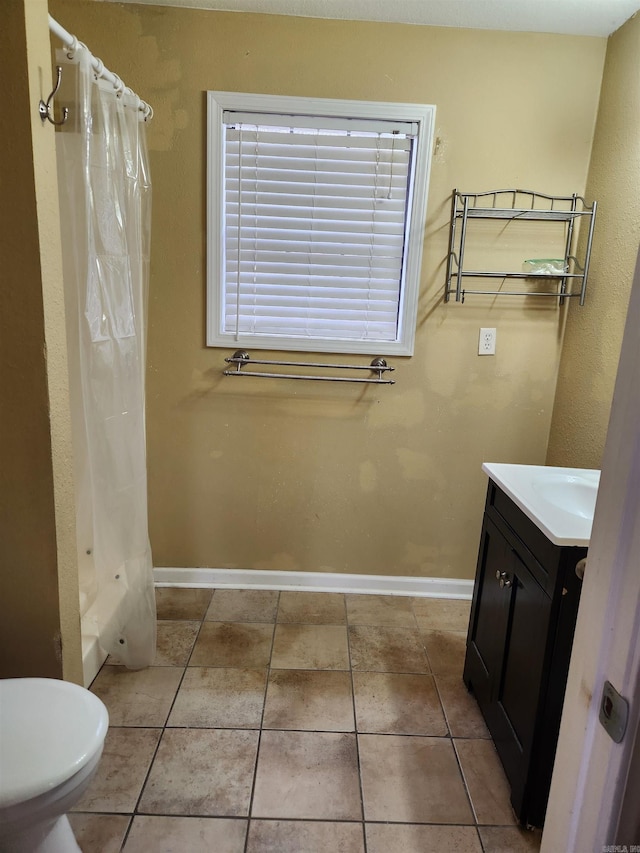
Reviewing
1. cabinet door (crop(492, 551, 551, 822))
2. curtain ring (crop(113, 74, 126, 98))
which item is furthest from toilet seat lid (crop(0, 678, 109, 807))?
curtain ring (crop(113, 74, 126, 98))

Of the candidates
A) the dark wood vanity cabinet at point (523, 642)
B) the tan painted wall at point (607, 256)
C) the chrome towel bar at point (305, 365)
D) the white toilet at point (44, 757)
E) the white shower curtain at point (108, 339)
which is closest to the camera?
the white toilet at point (44, 757)

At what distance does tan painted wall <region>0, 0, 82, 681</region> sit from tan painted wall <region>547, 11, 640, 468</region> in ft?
6.08

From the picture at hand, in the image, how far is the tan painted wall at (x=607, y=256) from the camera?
1934mm

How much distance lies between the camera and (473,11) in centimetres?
200

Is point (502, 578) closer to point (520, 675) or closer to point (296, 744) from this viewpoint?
point (520, 675)

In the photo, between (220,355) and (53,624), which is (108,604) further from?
(220,355)

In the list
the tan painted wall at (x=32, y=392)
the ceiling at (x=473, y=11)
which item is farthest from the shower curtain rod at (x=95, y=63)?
the ceiling at (x=473, y=11)

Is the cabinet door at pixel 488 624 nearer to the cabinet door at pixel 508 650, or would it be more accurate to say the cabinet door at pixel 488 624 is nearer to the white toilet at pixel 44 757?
the cabinet door at pixel 508 650

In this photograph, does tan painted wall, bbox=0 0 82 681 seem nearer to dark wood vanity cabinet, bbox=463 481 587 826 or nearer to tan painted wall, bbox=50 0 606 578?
tan painted wall, bbox=50 0 606 578

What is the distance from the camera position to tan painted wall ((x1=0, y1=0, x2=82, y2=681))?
1162 mm

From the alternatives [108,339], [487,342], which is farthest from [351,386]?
[108,339]

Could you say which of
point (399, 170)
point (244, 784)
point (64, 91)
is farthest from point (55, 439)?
point (399, 170)

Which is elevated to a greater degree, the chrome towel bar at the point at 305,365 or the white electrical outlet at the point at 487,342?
Result: the white electrical outlet at the point at 487,342

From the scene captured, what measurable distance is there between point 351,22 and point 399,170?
0.58 m
